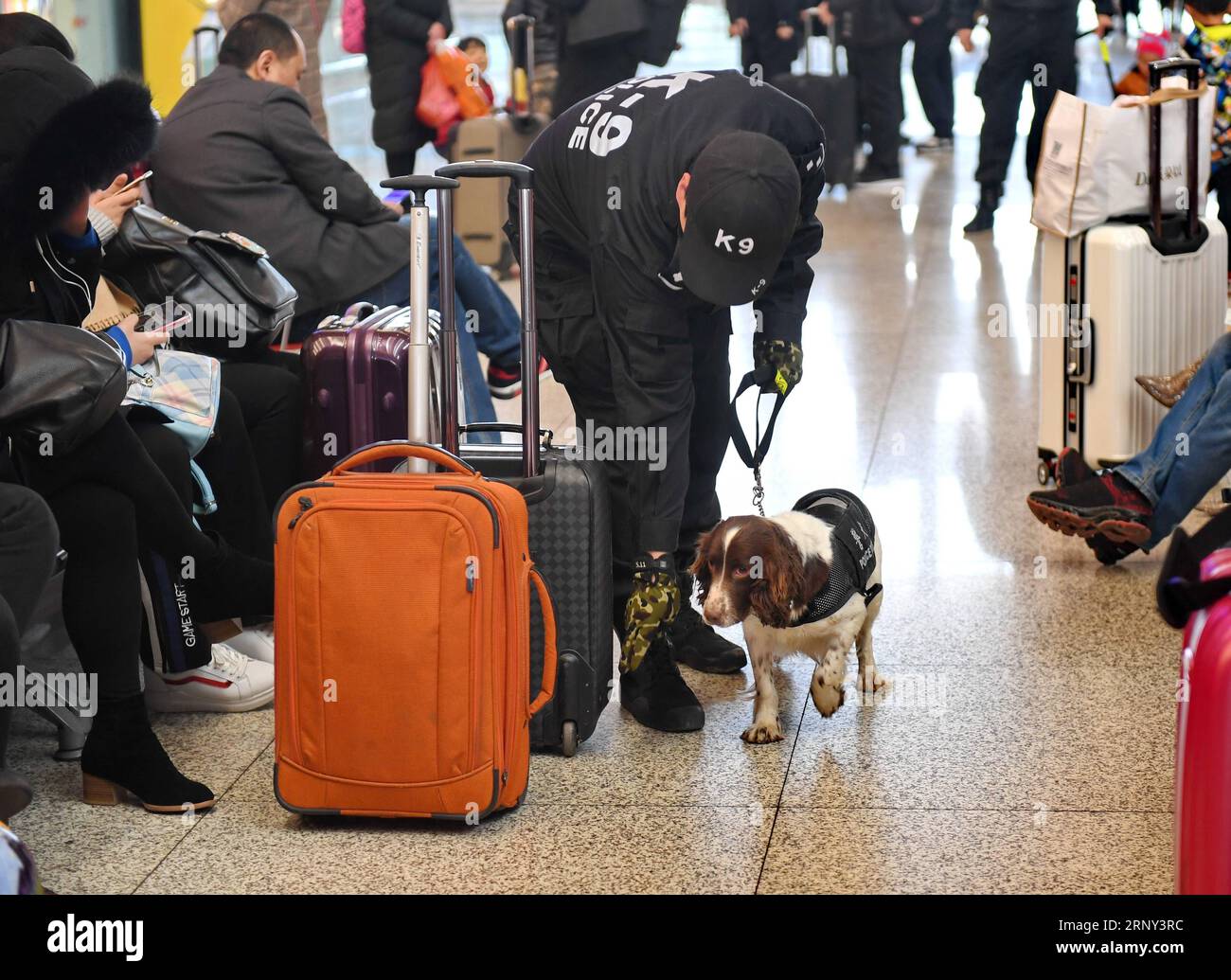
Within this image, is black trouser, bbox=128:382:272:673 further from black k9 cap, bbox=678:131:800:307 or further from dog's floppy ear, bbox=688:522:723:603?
black k9 cap, bbox=678:131:800:307

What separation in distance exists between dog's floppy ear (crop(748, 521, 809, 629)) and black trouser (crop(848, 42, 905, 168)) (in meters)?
7.77

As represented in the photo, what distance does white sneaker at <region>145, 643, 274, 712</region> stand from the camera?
3361mm

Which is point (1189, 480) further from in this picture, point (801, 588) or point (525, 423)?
point (525, 423)

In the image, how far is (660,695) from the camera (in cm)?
325

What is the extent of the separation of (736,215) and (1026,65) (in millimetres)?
5756

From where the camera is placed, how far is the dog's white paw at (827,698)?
313 centimetres

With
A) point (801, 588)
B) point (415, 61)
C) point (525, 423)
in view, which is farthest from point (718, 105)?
point (415, 61)

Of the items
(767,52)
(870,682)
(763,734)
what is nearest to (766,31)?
(767,52)

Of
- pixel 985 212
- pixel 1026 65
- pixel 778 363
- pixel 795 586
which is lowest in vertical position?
pixel 795 586

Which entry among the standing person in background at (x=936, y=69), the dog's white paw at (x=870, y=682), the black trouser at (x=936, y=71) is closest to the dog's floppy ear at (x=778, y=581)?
the dog's white paw at (x=870, y=682)

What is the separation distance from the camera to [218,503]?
3410 mm

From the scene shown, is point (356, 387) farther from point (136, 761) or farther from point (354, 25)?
point (354, 25)

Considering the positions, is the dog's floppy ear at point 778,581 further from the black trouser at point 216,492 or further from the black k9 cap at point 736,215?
the black trouser at point 216,492
